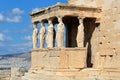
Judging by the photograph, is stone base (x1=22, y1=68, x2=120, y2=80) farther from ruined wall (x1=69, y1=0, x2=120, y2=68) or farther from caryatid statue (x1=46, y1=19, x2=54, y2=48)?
caryatid statue (x1=46, y1=19, x2=54, y2=48)

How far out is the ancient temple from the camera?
25.5 meters

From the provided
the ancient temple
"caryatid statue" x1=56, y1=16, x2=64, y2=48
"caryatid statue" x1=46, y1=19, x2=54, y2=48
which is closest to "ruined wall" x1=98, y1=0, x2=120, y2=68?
the ancient temple

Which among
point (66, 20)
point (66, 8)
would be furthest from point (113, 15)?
point (66, 20)

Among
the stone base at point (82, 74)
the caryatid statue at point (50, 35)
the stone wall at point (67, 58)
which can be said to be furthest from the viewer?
the caryatid statue at point (50, 35)

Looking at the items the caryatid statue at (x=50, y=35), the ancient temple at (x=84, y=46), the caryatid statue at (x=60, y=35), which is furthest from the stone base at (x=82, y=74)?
the caryatid statue at (x=50, y=35)

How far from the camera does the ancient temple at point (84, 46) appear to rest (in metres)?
25.5

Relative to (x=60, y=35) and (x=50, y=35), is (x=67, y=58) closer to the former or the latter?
(x=60, y=35)

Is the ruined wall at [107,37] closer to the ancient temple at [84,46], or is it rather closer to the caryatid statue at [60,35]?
the ancient temple at [84,46]

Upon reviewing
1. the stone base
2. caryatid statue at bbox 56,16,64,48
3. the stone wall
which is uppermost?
caryatid statue at bbox 56,16,64,48

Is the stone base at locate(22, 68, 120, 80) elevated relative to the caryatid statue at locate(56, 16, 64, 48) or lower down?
lower down

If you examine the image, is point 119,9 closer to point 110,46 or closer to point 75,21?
point 110,46

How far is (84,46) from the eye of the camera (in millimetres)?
27656

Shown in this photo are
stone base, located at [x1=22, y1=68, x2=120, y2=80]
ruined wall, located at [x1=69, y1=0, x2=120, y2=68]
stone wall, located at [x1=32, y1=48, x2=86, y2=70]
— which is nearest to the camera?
stone base, located at [x1=22, y1=68, x2=120, y2=80]

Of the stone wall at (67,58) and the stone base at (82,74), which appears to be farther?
the stone wall at (67,58)
